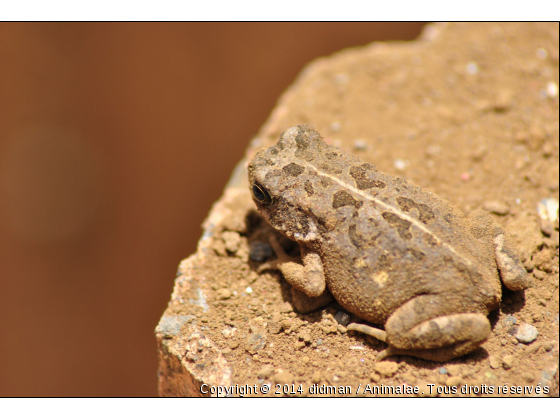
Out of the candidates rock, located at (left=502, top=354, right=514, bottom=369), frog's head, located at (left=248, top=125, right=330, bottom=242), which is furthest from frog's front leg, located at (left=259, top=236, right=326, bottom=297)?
rock, located at (left=502, top=354, right=514, bottom=369)

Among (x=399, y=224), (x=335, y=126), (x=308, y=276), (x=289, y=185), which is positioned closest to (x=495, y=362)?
(x=399, y=224)

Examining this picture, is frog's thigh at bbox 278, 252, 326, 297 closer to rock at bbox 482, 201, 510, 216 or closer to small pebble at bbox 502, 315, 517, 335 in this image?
small pebble at bbox 502, 315, 517, 335

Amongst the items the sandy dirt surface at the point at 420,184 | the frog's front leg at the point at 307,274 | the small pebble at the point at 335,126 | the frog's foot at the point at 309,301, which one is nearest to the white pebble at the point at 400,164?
the sandy dirt surface at the point at 420,184

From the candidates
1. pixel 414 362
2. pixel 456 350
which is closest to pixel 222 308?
pixel 414 362

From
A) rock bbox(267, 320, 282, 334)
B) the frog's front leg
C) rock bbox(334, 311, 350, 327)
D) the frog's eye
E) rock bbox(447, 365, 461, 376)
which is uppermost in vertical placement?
the frog's eye

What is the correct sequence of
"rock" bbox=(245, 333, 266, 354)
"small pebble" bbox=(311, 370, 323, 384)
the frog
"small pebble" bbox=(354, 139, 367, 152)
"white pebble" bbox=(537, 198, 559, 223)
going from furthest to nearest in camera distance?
"small pebble" bbox=(354, 139, 367, 152) → "white pebble" bbox=(537, 198, 559, 223) → "rock" bbox=(245, 333, 266, 354) → "small pebble" bbox=(311, 370, 323, 384) → the frog

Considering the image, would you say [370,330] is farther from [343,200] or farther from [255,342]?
[343,200]
